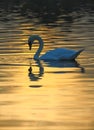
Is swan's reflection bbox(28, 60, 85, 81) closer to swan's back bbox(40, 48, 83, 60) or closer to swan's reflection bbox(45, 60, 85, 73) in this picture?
swan's reflection bbox(45, 60, 85, 73)

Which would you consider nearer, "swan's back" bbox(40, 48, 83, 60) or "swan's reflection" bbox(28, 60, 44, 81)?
"swan's reflection" bbox(28, 60, 44, 81)

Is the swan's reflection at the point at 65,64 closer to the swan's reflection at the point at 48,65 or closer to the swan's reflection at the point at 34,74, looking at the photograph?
the swan's reflection at the point at 48,65

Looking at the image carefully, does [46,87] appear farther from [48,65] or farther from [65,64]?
[65,64]

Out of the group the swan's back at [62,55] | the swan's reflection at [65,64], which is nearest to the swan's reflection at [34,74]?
the swan's reflection at [65,64]

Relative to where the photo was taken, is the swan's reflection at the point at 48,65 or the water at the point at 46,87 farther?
the swan's reflection at the point at 48,65

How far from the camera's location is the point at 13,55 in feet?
66.8

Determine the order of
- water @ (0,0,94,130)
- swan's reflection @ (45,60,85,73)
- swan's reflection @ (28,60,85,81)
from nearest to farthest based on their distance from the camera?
water @ (0,0,94,130)
swan's reflection @ (28,60,85,81)
swan's reflection @ (45,60,85,73)

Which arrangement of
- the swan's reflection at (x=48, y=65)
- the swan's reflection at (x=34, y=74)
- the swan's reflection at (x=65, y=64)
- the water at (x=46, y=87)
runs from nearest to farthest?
1. the water at (x=46, y=87)
2. the swan's reflection at (x=34, y=74)
3. the swan's reflection at (x=48, y=65)
4. the swan's reflection at (x=65, y=64)

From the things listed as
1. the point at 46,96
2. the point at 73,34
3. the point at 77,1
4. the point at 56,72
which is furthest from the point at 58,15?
the point at 46,96

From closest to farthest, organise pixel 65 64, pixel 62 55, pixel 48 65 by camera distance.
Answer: pixel 48 65 < pixel 65 64 < pixel 62 55

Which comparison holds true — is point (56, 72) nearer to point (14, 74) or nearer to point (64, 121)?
point (14, 74)

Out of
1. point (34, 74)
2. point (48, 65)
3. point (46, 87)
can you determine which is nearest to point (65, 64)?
point (48, 65)

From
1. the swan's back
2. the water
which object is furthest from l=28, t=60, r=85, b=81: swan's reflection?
the swan's back

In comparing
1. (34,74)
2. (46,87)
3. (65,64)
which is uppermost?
(46,87)
